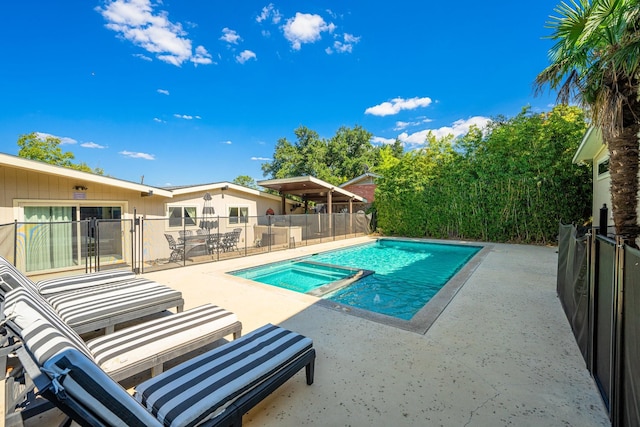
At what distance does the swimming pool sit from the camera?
5583 mm

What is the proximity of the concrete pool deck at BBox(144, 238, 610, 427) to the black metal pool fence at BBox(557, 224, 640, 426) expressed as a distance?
249 millimetres

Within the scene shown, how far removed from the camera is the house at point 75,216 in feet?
21.2

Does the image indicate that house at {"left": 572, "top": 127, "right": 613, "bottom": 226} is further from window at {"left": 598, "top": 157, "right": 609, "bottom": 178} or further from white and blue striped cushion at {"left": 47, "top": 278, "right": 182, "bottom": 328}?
white and blue striped cushion at {"left": 47, "top": 278, "right": 182, "bottom": 328}

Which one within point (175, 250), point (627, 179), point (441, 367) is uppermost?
point (627, 179)

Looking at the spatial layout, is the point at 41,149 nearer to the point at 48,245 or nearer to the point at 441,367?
the point at 48,245

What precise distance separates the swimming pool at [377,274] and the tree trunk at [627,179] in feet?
10.7

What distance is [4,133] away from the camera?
969 inches

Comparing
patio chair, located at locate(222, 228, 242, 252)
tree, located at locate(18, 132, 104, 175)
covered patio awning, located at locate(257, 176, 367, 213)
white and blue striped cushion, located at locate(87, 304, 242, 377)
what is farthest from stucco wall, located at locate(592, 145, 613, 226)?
tree, located at locate(18, 132, 104, 175)

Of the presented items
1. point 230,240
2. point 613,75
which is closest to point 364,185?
point 230,240

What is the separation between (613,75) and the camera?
3572 millimetres

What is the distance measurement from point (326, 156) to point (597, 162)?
24086 mm

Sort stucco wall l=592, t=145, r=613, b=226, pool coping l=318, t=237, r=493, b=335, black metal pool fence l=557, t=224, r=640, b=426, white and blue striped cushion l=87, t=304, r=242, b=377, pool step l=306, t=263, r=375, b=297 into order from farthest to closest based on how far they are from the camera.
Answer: stucco wall l=592, t=145, r=613, b=226, pool step l=306, t=263, r=375, b=297, pool coping l=318, t=237, r=493, b=335, white and blue striped cushion l=87, t=304, r=242, b=377, black metal pool fence l=557, t=224, r=640, b=426

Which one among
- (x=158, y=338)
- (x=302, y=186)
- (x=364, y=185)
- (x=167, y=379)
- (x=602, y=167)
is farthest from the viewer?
(x=364, y=185)

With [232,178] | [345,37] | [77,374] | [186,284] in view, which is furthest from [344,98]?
[232,178]
